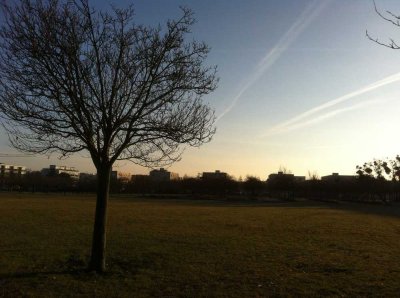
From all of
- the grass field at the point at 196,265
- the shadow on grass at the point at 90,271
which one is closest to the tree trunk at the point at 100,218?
the shadow on grass at the point at 90,271

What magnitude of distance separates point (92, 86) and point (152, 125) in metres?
1.78

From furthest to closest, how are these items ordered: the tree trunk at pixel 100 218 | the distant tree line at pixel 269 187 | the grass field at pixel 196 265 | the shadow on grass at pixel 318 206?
the distant tree line at pixel 269 187, the shadow on grass at pixel 318 206, the tree trunk at pixel 100 218, the grass field at pixel 196 265

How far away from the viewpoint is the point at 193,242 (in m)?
19.3

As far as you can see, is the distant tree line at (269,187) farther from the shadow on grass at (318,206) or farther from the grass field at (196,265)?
the grass field at (196,265)

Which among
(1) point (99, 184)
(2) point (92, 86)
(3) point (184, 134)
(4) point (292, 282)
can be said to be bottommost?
(4) point (292, 282)

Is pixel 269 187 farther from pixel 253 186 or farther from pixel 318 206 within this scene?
pixel 318 206

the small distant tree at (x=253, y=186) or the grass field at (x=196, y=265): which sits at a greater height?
the small distant tree at (x=253, y=186)

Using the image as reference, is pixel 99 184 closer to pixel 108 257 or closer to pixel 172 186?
pixel 108 257

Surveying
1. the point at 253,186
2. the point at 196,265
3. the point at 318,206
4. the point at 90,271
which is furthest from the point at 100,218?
the point at 253,186

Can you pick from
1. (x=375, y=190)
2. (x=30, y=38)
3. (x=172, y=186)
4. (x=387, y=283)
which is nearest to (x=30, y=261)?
(x=30, y=38)

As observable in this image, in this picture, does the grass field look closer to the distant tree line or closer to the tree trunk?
the tree trunk

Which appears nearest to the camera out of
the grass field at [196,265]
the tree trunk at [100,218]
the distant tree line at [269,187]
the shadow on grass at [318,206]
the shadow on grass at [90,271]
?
the grass field at [196,265]

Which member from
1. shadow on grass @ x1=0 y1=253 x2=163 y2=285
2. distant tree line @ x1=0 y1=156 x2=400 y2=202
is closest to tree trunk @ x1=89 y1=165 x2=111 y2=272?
shadow on grass @ x1=0 y1=253 x2=163 y2=285

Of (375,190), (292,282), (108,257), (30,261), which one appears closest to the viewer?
(292,282)
